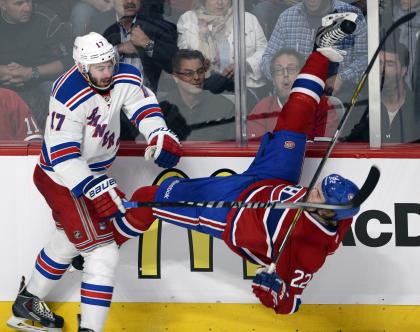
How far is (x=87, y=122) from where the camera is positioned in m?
5.24

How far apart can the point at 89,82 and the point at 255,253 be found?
0.93 m

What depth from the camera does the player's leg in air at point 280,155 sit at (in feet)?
17.4

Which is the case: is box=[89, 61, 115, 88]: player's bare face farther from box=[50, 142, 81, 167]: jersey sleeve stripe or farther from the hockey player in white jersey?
box=[50, 142, 81, 167]: jersey sleeve stripe

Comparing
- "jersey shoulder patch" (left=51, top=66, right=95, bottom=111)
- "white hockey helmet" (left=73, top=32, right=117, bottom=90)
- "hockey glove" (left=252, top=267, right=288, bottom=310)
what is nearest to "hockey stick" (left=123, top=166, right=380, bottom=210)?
"hockey glove" (left=252, top=267, right=288, bottom=310)

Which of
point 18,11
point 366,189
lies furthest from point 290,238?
point 18,11

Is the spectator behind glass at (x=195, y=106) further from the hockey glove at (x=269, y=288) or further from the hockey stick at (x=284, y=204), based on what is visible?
the hockey glove at (x=269, y=288)

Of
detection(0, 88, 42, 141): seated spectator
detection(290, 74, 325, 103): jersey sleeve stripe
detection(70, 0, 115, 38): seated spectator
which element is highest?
detection(70, 0, 115, 38): seated spectator

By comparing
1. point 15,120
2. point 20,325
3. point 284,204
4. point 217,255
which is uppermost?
point 15,120

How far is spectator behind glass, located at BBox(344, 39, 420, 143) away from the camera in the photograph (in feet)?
→ 17.9

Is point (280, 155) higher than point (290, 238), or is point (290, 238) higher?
point (280, 155)

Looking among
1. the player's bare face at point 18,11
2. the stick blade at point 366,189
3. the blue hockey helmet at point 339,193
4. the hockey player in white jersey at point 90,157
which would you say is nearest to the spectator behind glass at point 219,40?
the hockey player in white jersey at point 90,157

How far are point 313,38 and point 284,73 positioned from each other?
7.4 inches

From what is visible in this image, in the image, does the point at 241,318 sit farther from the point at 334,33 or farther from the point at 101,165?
the point at 334,33

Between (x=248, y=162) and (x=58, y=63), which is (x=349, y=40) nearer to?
(x=248, y=162)
